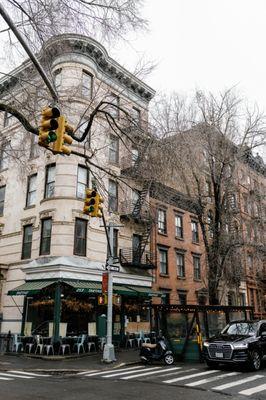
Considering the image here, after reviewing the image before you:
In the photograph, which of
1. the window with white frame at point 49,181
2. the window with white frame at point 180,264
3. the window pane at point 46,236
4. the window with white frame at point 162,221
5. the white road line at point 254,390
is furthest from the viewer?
the window with white frame at point 180,264

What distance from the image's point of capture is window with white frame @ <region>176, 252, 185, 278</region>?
102 ft

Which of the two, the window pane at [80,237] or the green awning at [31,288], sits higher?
the window pane at [80,237]

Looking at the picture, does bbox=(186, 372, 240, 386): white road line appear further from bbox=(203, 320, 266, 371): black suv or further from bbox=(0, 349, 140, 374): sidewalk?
bbox=(0, 349, 140, 374): sidewalk

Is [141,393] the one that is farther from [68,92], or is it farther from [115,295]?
[115,295]

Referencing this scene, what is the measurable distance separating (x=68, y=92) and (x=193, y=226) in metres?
23.1

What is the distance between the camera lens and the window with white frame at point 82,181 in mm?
24000

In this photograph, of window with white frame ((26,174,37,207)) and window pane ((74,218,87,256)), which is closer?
window pane ((74,218,87,256))

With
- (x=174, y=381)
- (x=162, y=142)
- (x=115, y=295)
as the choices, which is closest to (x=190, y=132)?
(x=162, y=142)

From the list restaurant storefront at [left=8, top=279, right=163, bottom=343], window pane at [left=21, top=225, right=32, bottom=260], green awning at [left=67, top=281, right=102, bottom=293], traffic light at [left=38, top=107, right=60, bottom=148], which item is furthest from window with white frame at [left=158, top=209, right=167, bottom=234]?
traffic light at [left=38, top=107, right=60, bottom=148]

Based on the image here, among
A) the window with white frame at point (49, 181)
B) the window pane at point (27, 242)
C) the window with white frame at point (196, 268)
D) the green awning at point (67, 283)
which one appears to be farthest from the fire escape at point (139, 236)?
the window pane at point (27, 242)

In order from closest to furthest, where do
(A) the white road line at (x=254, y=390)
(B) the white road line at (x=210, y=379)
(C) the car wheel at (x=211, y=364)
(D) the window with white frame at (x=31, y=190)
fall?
(A) the white road line at (x=254, y=390)
(B) the white road line at (x=210, y=379)
(C) the car wheel at (x=211, y=364)
(D) the window with white frame at (x=31, y=190)

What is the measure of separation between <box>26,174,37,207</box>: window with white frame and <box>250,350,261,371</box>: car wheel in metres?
16.4

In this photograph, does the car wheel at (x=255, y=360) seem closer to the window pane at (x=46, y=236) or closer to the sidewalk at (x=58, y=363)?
the sidewalk at (x=58, y=363)

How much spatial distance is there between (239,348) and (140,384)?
442 centimetres
